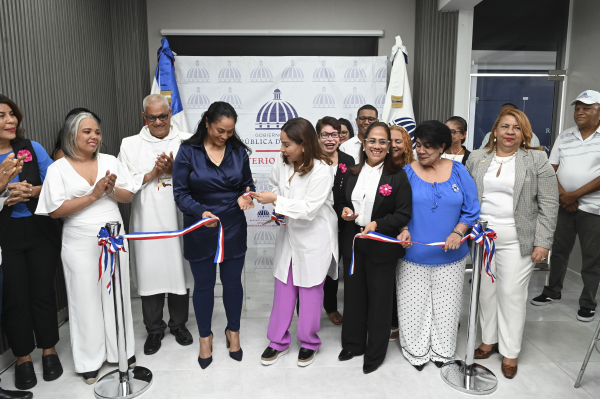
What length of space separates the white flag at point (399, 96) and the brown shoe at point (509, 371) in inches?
111

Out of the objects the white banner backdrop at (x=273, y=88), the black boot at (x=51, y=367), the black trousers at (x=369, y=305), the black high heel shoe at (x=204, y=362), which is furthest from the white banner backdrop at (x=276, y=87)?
the black boot at (x=51, y=367)

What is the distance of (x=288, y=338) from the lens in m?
3.17

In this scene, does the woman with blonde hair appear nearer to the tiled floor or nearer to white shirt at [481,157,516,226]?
white shirt at [481,157,516,226]

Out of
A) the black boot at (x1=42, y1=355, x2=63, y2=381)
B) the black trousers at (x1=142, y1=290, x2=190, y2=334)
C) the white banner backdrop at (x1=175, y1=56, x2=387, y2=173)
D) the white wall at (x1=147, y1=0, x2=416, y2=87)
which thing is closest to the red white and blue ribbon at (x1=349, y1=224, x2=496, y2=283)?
the black trousers at (x1=142, y1=290, x2=190, y2=334)

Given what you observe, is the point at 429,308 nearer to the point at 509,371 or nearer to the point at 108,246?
the point at 509,371

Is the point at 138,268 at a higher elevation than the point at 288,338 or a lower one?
higher

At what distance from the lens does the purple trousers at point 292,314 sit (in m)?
2.97

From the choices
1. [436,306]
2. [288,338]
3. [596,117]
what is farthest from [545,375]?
[596,117]

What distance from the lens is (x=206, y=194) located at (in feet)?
9.43

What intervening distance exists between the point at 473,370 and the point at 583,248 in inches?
76.1

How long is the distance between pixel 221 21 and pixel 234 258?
Result: 363 centimetres

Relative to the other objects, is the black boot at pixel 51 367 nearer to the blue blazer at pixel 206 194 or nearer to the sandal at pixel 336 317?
the blue blazer at pixel 206 194

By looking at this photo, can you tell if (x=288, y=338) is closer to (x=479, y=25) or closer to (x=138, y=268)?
(x=138, y=268)

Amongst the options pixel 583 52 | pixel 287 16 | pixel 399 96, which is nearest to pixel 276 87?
pixel 287 16
